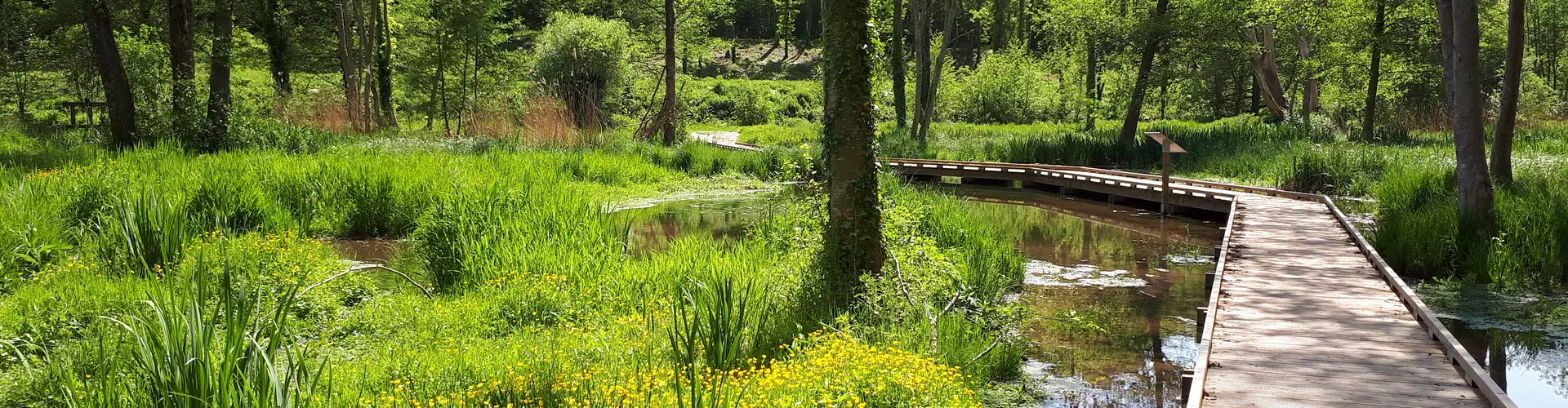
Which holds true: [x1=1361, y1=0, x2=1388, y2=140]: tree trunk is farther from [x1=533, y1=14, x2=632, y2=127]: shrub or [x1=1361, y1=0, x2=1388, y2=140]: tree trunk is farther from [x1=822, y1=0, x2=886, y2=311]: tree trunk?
[x1=533, y1=14, x2=632, y2=127]: shrub

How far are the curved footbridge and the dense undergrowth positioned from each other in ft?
4.40

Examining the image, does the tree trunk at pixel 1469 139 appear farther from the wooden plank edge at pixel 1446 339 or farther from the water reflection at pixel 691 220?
the water reflection at pixel 691 220

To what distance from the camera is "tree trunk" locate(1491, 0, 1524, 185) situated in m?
9.60

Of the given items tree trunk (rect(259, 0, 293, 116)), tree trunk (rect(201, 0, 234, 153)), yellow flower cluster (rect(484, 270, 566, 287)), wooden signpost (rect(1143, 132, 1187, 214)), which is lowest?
yellow flower cluster (rect(484, 270, 566, 287))

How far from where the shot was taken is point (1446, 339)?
5.49 m

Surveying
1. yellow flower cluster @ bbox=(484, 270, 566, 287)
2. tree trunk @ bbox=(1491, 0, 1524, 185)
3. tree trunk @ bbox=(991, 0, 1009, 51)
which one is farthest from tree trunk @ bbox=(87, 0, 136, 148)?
tree trunk @ bbox=(991, 0, 1009, 51)

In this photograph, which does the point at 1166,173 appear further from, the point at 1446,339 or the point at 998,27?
the point at 998,27

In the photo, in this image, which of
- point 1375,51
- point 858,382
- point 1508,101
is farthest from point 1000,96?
point 858,382

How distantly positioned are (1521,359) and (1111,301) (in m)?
2.80

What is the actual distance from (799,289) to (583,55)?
21.9m

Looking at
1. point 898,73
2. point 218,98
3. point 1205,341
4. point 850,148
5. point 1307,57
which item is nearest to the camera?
point 1205,341

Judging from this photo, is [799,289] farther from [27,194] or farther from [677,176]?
[677,176]

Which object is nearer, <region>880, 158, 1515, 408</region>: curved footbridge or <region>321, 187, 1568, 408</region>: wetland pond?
<region>880, 158, 1515, 408</region>: curved footbridge

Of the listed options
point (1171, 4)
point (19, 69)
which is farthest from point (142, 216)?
point (19, 69)
